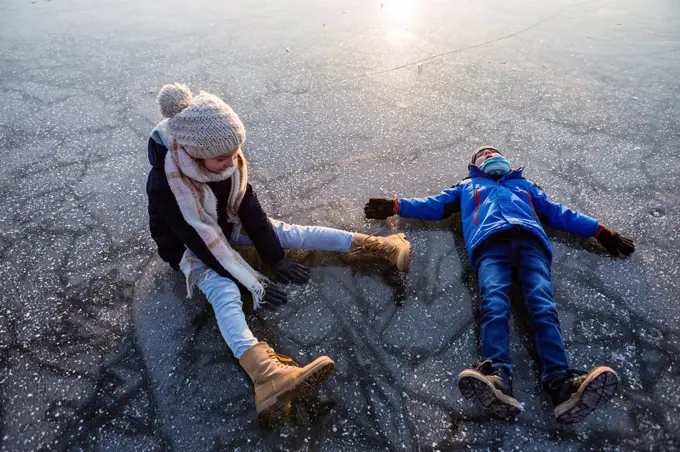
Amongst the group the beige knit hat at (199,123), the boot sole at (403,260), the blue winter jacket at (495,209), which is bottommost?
the boot sole at (403,260)

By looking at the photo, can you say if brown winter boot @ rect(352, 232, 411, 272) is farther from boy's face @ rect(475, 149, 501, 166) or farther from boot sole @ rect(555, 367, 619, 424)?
boot sole @ rect(555, 367, 619, 424)

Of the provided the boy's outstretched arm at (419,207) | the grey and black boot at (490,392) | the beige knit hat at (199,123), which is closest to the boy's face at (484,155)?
the boy's outstretched arm at (419,207)

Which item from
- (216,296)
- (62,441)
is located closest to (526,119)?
(216,296)

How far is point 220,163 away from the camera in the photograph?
5.46 feet

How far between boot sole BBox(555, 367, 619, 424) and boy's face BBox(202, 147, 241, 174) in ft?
4.57

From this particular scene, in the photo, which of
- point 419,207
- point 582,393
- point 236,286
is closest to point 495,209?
point 419,207

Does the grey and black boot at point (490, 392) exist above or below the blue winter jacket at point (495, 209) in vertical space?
below

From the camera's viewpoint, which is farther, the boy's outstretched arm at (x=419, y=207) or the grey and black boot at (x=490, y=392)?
the boy's outstretched arm at (x=419, y=207)

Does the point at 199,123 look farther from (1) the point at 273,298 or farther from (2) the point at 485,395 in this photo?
(2) the point at 485,395

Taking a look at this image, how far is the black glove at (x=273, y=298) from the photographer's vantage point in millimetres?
1867

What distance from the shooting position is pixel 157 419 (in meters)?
1.54

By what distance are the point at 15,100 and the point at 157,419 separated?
3.07 meters

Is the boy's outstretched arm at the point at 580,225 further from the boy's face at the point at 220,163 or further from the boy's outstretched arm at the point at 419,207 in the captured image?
the boy's face at the point at 220,163

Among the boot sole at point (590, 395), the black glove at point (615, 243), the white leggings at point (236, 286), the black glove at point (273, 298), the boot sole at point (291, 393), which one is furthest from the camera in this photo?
the black glove at point (615, 243)
